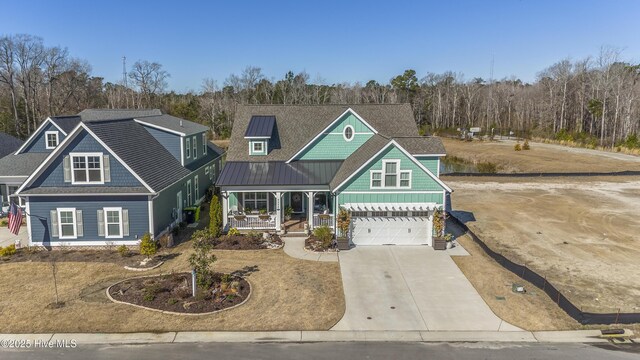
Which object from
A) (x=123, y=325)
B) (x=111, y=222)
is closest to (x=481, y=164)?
(x=111, y=222)

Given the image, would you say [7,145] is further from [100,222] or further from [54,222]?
[100,222]

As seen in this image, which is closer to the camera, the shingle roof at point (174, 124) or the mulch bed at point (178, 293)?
the mulch bed at point (178, 293)

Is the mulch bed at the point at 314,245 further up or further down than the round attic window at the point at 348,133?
further down

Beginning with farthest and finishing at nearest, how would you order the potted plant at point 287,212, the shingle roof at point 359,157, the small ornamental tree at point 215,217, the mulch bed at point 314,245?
the potted plant at point 287,212
the small ornamental tree at point 215,217
the shingle roof at point 359,157
the mulch bed at point 314,245

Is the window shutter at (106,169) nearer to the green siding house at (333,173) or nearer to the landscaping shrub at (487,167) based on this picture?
the green siding house at (333,173)

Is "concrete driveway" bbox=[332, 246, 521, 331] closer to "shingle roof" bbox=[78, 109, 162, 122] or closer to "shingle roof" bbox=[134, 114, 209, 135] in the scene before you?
"shingle roof" bbox=[134, 114, 209, 135]

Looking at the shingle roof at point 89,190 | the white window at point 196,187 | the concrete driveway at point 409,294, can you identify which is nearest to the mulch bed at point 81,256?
the shingle roof at point 89,190

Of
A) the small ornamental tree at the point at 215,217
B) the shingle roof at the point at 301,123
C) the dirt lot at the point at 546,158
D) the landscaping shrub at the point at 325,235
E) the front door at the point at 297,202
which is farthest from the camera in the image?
the dirt lot at the point at 546,158
